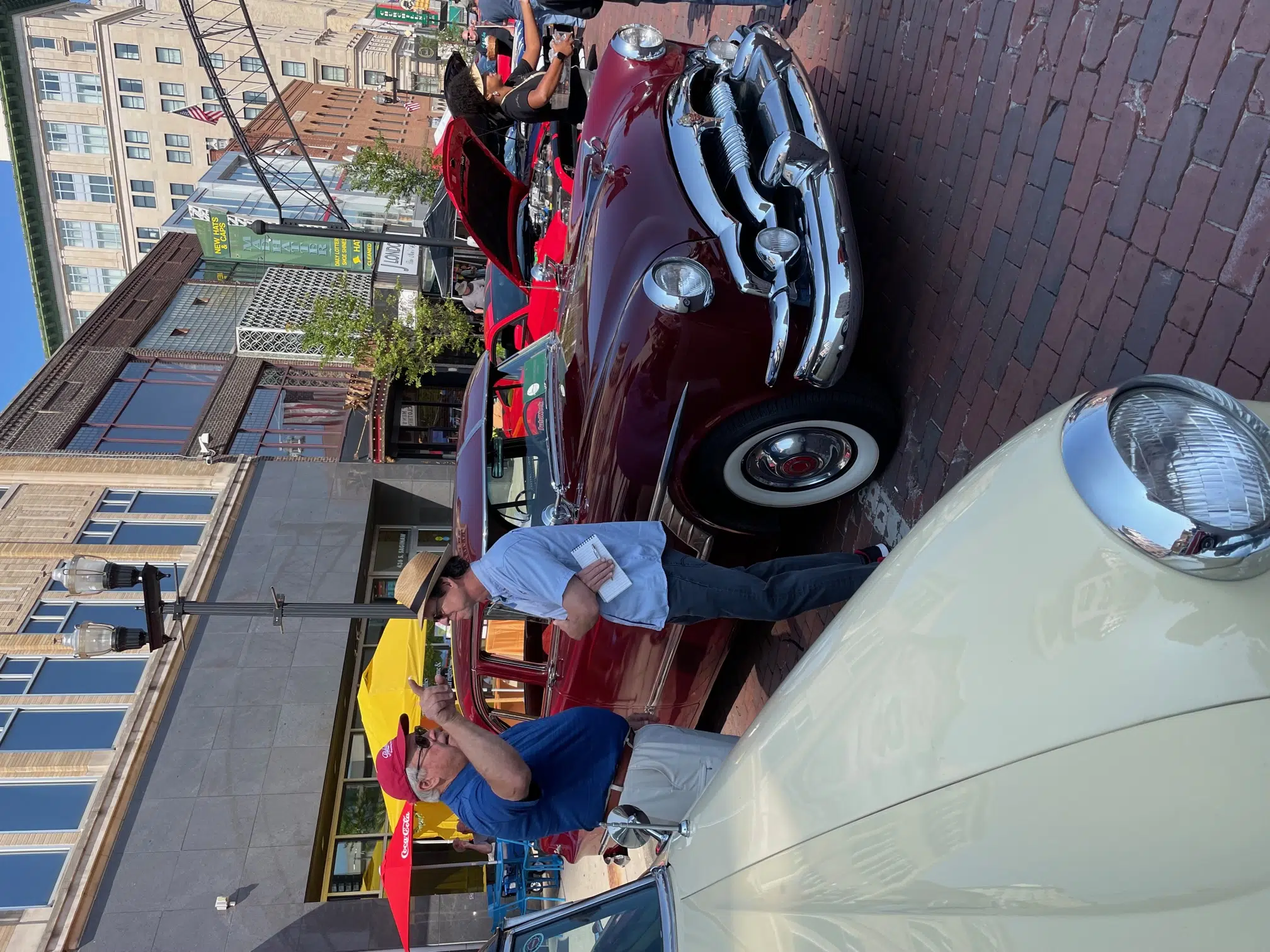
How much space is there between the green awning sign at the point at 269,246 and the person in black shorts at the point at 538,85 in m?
16.4

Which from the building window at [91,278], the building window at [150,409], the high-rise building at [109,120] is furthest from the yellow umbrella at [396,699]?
the building window at [91,278]

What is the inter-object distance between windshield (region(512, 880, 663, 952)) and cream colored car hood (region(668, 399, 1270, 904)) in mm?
351

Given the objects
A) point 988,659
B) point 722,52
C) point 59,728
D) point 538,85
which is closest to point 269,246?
point 59,728

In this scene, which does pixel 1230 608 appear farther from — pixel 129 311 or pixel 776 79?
pixel 129 311

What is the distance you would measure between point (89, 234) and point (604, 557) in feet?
154

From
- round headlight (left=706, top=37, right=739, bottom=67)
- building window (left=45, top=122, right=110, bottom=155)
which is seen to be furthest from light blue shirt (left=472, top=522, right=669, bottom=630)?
building window (left=45, top=122, right=110, bottom=155)

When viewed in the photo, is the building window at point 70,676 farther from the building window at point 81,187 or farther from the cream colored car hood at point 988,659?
the building window at point 81,187

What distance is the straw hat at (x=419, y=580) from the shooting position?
337 cm

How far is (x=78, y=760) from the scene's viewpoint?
942 centimetres

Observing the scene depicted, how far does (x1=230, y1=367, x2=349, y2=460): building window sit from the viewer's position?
16.8m

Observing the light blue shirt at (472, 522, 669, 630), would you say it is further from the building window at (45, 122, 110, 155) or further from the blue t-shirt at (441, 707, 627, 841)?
the building window at (45, 122, 110, 155)

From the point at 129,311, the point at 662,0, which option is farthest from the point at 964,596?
the point at 129,311

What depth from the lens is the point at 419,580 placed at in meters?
3.47

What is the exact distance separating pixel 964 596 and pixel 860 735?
1.30 feet
